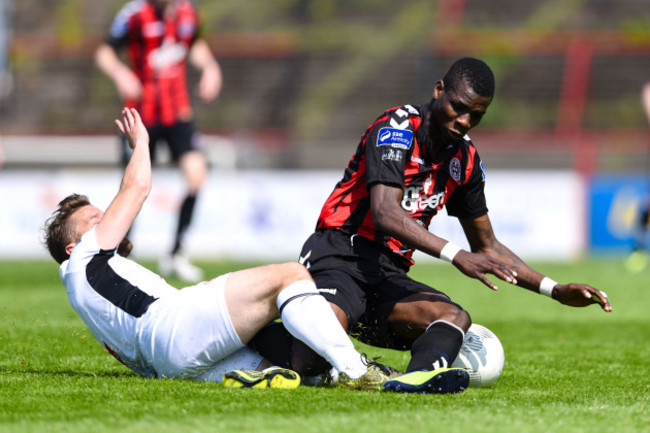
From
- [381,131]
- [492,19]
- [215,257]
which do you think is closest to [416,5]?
[492,19]

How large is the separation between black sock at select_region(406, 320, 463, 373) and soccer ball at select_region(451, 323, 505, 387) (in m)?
0.19

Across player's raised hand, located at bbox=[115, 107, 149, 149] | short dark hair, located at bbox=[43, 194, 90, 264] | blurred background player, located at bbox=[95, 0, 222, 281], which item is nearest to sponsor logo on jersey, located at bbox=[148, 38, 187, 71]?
blurred background player, located at bbox=[95, 0, 222, 281]

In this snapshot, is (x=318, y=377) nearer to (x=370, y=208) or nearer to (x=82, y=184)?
(x=370, y=208)

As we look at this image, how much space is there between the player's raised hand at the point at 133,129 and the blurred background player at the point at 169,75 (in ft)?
18.1

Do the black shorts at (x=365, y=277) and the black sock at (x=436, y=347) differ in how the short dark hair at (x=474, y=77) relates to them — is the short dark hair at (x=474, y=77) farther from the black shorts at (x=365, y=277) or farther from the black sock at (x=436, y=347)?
the black sock at (x=436, y=347)

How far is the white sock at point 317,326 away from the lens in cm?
389

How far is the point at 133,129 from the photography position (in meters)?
4.39

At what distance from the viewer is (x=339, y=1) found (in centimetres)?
2375

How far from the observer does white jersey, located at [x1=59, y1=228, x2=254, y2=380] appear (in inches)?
156

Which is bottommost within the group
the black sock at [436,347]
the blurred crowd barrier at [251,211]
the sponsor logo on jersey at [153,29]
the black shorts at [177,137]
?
the blurred crowd barrier at [251,211]

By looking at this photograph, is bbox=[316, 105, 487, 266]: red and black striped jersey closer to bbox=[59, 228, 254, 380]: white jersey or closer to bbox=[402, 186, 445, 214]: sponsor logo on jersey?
bbox=[402, 186, 445, 214]: sponsor logo on jersey

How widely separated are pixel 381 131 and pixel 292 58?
1734 centimetres

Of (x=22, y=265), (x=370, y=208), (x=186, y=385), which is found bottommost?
(x=22, y=265)

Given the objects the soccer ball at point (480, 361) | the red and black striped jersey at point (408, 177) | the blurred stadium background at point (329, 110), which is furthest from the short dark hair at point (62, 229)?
the blurred stadium background at point (329, 110)
